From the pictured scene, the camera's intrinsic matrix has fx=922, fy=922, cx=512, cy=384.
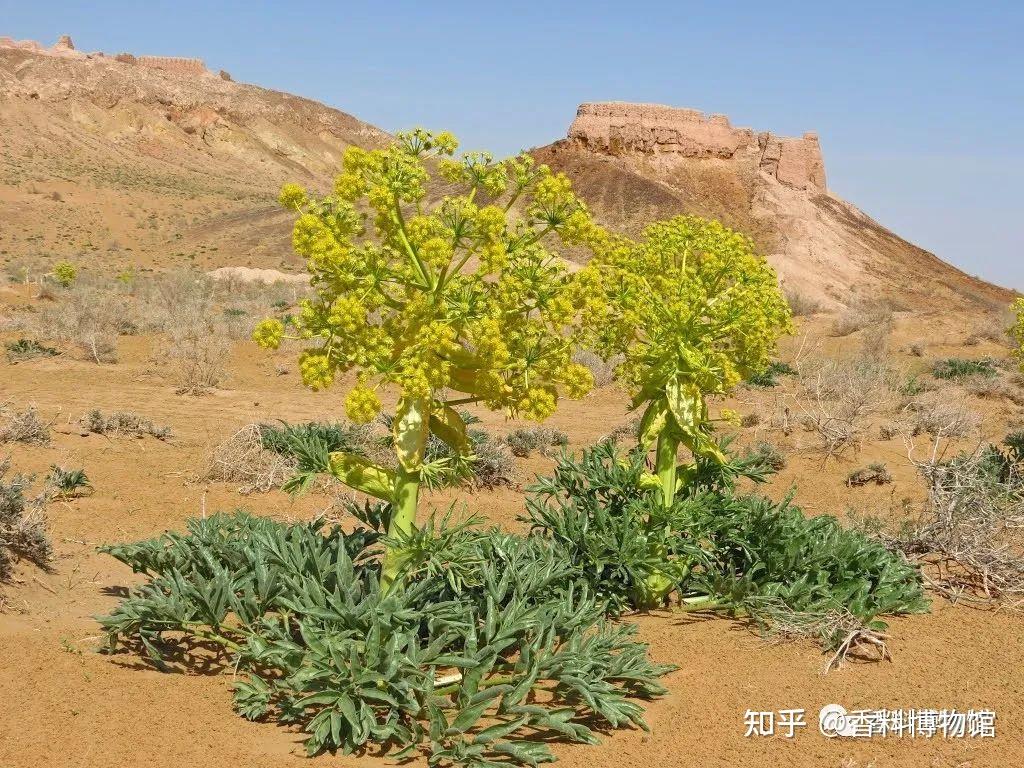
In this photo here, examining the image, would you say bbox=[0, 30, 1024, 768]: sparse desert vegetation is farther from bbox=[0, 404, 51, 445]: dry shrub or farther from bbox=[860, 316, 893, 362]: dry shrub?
bbox=[860, 316, 893, 362]: dry shrub

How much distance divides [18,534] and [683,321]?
4.32 meters

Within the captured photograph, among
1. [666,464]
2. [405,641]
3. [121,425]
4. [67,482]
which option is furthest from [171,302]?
[405,641]

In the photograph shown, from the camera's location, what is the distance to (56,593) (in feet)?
18.9

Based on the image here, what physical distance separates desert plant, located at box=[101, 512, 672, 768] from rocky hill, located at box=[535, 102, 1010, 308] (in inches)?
1865

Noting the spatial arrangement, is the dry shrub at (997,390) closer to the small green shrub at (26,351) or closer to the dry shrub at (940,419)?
the dry shrub at (940,419)

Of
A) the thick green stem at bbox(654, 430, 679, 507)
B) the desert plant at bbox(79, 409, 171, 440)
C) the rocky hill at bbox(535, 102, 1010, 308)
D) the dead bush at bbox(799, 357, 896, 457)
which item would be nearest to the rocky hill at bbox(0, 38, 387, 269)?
the rocky hill at bbox(535, 102, 1010, 308)

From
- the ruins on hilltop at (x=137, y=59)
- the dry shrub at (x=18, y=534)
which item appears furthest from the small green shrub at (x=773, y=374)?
the ruins on hilltop at (x=137, y=59)

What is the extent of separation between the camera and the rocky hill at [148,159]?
167 ft

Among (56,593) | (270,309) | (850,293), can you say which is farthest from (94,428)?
(850,293)

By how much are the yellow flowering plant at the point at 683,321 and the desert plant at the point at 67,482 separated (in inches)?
202

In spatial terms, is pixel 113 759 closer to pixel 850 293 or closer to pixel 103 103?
pixel 850 293

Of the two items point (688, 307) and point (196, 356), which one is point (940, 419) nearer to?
point (688, 307)

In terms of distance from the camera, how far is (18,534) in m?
5.81

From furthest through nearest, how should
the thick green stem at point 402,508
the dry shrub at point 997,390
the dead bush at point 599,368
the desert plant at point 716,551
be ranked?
the dead bush at point 599,368, the dry shrub at point 997,390, the desert plant at point 716,551, the thick green stem at point 402,508
